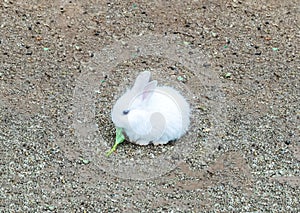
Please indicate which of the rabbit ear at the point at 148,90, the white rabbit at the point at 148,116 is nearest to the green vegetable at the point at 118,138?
the white rabbit at the point at 148,116

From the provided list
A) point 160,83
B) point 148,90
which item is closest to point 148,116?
point 148,90

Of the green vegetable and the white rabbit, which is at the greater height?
the white rabbit

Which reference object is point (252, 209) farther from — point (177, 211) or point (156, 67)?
point (156, 67)

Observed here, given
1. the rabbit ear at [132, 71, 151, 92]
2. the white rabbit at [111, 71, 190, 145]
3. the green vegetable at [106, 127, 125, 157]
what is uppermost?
the rabbit ear at [132, 71, 151, 92]

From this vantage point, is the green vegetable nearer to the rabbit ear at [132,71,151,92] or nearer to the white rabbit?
the white rabbit

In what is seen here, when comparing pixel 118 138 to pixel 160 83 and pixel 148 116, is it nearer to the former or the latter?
pixel 148 116

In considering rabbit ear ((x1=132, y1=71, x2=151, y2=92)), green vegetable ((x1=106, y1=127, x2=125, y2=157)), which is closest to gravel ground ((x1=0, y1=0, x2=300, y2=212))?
green vegetable ((x1=106, y1=127, x2=125, y2=157))
